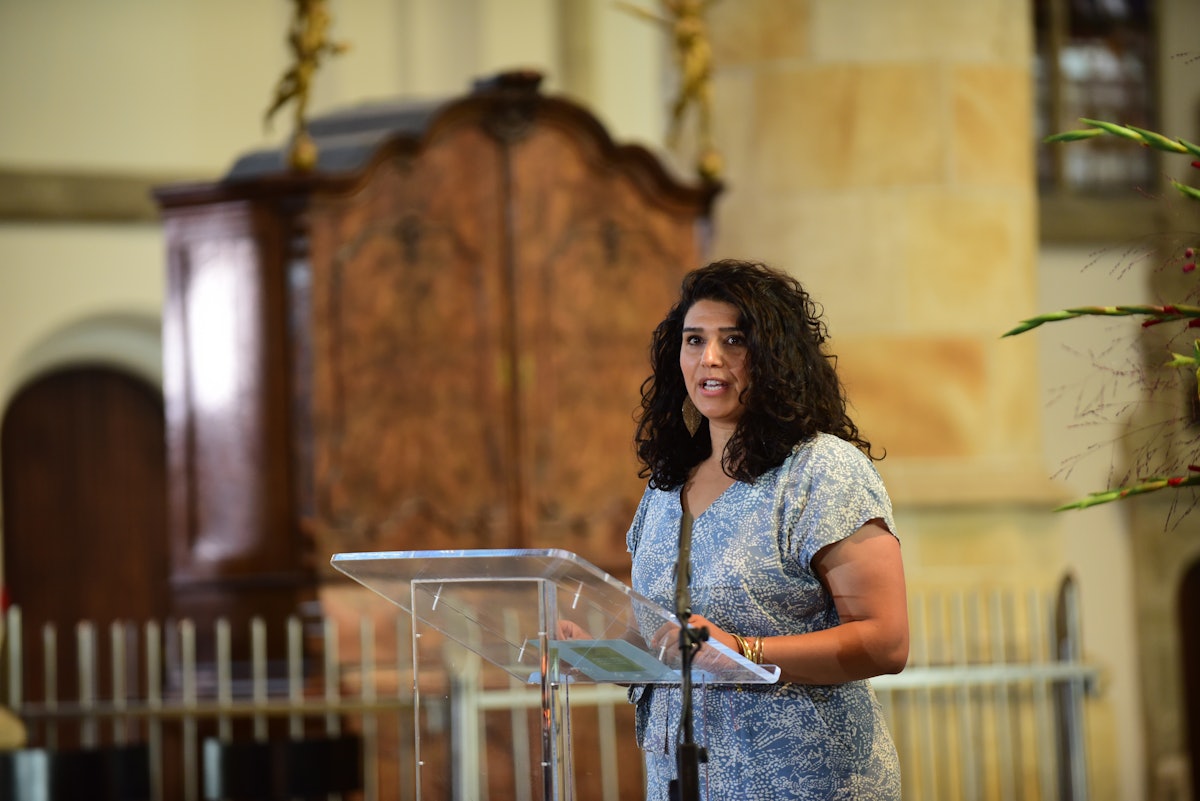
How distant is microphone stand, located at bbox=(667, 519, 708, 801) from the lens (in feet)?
7.27

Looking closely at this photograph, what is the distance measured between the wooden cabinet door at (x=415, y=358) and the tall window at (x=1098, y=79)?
5.36 m

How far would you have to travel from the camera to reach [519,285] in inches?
282

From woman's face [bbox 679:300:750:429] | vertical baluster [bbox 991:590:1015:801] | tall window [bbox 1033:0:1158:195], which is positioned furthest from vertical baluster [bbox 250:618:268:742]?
tall window [bbox 1033:0:1158:195]

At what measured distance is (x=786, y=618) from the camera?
8.05ft

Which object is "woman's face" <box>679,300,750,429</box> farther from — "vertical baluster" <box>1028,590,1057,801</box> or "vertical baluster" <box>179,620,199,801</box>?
"vertical baluster" <box>1028,590,1057,801</box>

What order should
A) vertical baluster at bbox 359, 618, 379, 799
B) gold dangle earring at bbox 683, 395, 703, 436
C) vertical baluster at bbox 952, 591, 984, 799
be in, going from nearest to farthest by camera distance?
gold dangle earring at bbox 683, 395, 703, 436 < vertical baluster at bbox 359, 618, 379, 799 < vertical baluster at bbox 952, 591, 984, 799

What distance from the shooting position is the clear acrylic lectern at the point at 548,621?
2314 mm

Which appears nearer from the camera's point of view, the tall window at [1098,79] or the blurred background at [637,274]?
the blurred background at [637,274]

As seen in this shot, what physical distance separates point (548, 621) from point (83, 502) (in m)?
7.52

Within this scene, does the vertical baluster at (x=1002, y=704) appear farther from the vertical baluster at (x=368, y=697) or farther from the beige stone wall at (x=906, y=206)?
the vertical baluster at (x=368, y=697)

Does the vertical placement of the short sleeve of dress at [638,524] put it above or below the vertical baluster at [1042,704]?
above

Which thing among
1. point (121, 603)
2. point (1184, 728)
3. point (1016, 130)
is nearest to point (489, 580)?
point (1016, 130)

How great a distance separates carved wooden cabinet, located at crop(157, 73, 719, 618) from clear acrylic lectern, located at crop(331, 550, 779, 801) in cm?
416

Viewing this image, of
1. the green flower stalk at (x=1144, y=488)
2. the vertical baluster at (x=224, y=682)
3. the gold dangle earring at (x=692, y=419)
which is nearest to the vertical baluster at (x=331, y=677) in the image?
the vertical baluster at (x=224, y=682)
